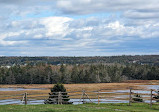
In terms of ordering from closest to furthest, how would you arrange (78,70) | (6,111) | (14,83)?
(6,111) < (14,83) < (78,70)

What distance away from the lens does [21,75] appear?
12612 cm

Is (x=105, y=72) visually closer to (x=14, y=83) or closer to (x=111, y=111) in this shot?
(x=14, y=83)

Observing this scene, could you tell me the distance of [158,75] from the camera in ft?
419

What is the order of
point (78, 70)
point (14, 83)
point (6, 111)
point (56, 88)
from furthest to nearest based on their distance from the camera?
point (78, 70) → point (14, 83) → point (56, 88) → point (6, 111)

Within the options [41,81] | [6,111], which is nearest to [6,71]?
[41,81]

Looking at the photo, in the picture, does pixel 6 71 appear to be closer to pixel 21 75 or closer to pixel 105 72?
pixel 21 75

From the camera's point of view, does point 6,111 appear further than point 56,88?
No

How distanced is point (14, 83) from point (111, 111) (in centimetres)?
10665

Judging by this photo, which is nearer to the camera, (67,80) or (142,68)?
(67,80)

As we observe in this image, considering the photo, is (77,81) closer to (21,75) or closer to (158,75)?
(21,75)

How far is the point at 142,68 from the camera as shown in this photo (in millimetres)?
137125

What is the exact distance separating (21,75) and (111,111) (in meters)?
A: 109

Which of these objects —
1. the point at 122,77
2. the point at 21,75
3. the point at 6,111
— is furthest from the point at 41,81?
the point at 6,111

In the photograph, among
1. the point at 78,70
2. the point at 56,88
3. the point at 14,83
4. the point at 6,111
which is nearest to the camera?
the point at 6,111
